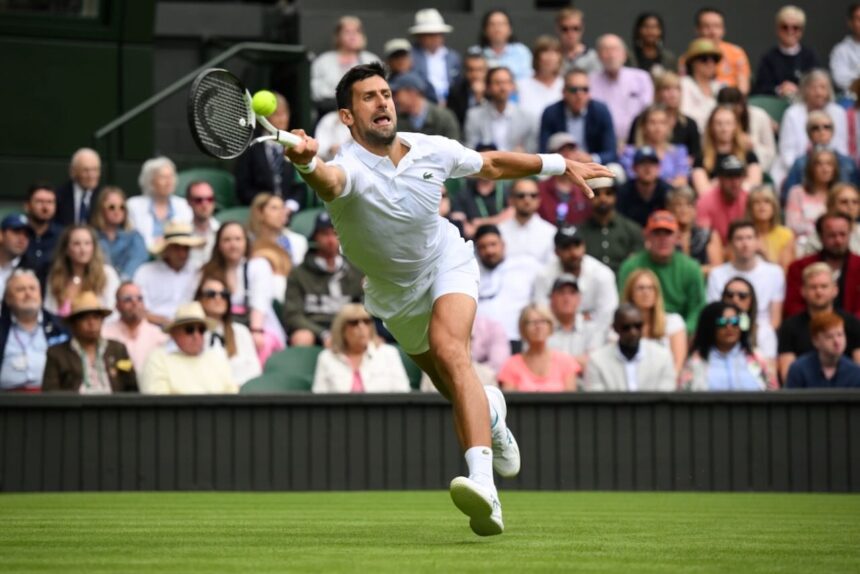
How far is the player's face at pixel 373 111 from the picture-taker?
7281 millimetres

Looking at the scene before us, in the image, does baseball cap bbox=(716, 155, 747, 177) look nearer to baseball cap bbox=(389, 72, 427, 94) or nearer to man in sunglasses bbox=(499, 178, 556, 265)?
man in sunglasses bbox=(499, 178, 556, 265)

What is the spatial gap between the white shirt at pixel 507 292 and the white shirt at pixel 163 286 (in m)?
2.27

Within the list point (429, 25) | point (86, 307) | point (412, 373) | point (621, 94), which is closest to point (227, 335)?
point (86, 307)

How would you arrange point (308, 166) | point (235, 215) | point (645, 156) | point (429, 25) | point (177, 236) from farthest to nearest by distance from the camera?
point (429, 25)
point (235, 215)
point (645, 156)
point (177, 236)
point (308, 166)

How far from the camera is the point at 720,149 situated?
14.9 meters

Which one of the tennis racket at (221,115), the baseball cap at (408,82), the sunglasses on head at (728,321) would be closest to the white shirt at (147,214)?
the baseball cap at (408,82)

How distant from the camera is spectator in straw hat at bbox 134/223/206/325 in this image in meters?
13.0

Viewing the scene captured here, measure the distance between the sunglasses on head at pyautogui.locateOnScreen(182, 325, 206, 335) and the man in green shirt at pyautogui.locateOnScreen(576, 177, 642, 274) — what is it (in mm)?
3487

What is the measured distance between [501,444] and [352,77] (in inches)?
75.0

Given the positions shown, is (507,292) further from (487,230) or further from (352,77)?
(352,77)

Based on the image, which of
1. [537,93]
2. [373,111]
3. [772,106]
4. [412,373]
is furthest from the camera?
[772,106]

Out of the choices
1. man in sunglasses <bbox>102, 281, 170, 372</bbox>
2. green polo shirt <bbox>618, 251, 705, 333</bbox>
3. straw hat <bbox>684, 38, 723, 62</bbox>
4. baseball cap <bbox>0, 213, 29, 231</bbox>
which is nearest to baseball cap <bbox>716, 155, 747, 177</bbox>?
green polo shirt <bbox>618, 251, 705, 333</bbox>

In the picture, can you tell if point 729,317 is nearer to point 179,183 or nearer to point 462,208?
point 462,208

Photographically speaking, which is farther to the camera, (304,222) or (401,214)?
(304,222)
